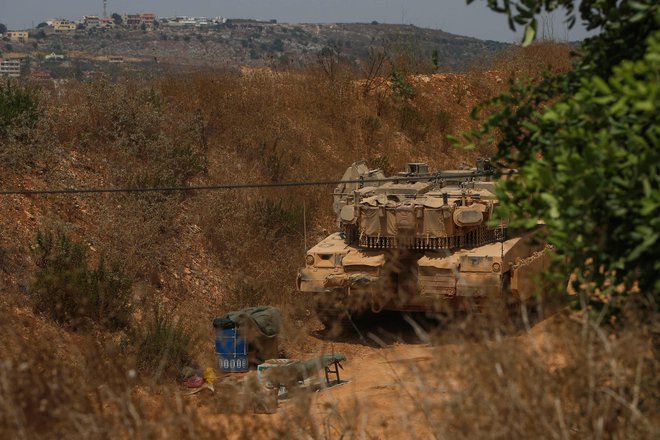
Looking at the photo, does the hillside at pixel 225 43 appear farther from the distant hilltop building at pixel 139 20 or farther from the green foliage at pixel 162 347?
the green foliage at pixel 162 347

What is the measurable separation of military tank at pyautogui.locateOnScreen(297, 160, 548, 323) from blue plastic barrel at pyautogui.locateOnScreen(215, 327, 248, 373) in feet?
5.16

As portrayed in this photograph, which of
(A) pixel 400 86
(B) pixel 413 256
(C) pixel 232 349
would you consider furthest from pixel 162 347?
(A) pixel 400 86

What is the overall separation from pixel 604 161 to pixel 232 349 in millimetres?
9599

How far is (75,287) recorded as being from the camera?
595 inches

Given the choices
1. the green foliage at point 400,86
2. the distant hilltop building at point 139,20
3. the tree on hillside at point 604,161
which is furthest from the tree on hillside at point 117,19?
the tree on hillside at point 604,161

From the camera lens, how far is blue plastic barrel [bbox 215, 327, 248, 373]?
14.8 meters

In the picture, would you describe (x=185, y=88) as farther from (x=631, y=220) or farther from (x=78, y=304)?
(x=631, y=220)

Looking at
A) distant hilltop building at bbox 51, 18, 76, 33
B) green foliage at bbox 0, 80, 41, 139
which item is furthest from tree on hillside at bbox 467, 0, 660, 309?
distant hilltop building at bbox 51, 18, 76, 33

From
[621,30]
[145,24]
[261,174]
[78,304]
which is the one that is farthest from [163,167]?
[145,24]

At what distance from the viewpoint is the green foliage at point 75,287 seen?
1498 cm

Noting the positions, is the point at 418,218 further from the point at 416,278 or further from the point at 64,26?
the point at 64,26

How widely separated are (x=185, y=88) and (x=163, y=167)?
14.5ft

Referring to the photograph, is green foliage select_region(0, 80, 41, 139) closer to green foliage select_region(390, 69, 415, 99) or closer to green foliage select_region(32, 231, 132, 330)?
green foliage select_region(32, 231, 132, 330)

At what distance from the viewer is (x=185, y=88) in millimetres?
24438
